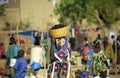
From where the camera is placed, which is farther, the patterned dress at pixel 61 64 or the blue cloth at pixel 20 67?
the blue cloth at pixel 20 67

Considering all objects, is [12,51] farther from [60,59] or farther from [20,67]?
[60,59]

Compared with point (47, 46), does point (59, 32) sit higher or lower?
higher

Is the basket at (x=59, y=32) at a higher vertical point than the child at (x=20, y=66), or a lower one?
higher

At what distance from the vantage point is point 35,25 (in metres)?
37.2

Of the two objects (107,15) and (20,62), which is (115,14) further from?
(20,62)

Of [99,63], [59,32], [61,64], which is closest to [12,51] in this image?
[99,63]

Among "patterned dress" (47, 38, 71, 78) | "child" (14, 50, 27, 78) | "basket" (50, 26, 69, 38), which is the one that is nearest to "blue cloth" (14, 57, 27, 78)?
"child" (14, 50, 27, 78)

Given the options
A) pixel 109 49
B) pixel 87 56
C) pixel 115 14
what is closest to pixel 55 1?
pixel 115 14

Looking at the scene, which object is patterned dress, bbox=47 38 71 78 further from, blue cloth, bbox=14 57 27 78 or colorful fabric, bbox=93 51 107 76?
blue cloth, bbox=14 57 27 78

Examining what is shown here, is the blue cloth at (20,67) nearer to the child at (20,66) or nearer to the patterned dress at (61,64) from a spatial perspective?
the child at (20,66)

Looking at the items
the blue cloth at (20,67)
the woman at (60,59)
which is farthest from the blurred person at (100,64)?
the blue cloth at (20,67)

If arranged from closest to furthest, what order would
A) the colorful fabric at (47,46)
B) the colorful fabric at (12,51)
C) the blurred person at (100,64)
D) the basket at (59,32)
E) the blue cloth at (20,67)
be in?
the basket at (59,32) < the blurred person at (100,64) < the blue cloth at (20,67) < the colorful fabric at (47,46) < the colorful fabric at (12,51)

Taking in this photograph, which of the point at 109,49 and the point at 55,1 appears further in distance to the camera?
the point at 55,1

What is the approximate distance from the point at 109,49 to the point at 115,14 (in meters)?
11.9
